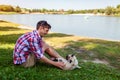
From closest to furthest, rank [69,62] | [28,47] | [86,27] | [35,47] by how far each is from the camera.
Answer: [35,47]
[28,47]
[69,62]
[86,27]

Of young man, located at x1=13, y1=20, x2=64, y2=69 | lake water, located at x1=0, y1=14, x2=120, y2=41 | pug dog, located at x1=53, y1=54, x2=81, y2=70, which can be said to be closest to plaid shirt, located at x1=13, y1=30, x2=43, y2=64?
young man, located at x1=13, y1=20, x2=64, y2=69

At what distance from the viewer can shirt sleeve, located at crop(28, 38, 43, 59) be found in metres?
7.47

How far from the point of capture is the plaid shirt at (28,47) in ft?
24.6

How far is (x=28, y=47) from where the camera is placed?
7.61 m

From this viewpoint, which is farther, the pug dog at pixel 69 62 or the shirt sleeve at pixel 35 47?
the pug dog at pixel 69 62

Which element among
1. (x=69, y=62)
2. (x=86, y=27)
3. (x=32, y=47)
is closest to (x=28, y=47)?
(x=32, y=47)

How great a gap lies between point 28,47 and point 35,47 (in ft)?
0.82

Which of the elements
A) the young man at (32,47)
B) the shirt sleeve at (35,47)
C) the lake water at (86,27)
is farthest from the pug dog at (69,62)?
the lake water at (86,27)

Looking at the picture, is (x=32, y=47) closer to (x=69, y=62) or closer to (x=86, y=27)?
(x=69, y=62)

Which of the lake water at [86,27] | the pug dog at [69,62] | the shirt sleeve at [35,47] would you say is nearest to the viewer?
the shirt sleeve at [35,47]

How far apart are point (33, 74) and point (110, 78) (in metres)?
2.40

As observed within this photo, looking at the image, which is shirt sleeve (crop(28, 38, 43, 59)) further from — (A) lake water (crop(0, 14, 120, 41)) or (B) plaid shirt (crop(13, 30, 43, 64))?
(A) lake water (crop(0, 14, 120, 41))

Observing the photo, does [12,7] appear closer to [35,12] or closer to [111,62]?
[35,12]

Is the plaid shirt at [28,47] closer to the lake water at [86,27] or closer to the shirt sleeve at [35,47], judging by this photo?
the shirt sleeve at [35,47]
